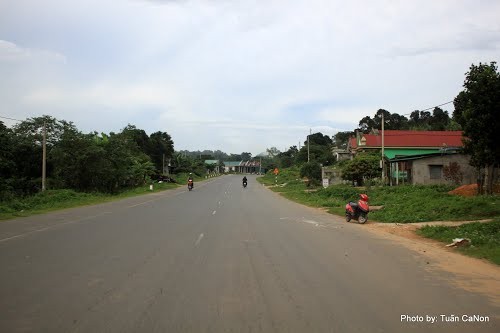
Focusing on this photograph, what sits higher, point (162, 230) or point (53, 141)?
point (53, 141)

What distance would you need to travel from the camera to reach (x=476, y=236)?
12570mm

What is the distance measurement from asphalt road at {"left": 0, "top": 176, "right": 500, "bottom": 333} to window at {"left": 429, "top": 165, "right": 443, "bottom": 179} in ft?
83.3

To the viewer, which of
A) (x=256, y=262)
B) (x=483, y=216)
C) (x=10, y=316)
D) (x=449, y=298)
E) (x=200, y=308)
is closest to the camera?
(x=10, y=316)

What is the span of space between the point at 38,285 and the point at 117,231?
7.44m

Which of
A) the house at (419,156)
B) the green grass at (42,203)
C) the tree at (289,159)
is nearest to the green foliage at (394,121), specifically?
the tree at (289,159)

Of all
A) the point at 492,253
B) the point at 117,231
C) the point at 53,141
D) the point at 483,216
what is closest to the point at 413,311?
the point at 492,253

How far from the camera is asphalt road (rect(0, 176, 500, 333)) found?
5.55 meters

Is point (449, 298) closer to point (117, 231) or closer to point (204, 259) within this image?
point (204, 259)

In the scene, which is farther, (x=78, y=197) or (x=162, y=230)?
(x=78, y=197)

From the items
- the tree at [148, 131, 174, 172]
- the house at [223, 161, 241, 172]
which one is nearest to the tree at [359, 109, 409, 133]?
the tree at [148, 131, 174, 172]

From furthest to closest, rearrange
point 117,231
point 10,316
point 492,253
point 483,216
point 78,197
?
1. point 78,197
2. point 483,216
3. point 117,231
4. point 492,253
5. point 10,316

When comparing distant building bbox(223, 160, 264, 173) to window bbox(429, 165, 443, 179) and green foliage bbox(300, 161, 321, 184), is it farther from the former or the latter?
window bbox(429, 165, 443, 179)

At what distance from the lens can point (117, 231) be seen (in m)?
14.7

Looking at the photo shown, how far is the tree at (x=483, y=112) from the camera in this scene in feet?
A: 52.5
